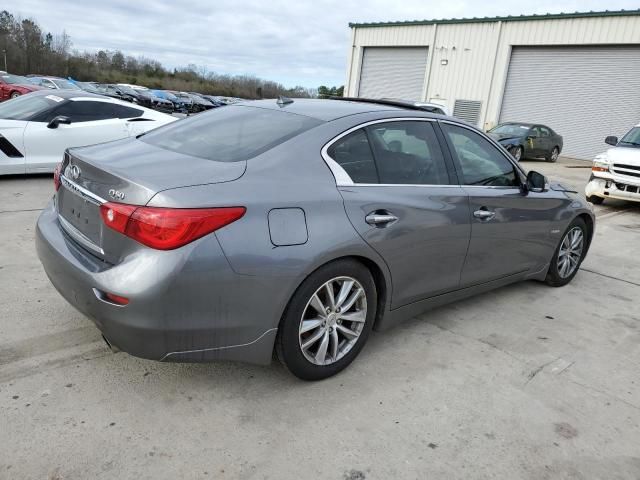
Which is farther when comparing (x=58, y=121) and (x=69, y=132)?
(x=69, y=132)

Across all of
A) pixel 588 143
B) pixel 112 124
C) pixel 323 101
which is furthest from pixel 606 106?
pixel 323 101

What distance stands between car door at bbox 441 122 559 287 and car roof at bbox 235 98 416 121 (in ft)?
1.78

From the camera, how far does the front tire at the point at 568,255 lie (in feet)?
15.8

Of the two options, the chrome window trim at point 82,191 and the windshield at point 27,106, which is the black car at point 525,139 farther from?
the chrome window trim at point 82,191

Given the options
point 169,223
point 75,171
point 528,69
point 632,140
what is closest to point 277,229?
point 169,223

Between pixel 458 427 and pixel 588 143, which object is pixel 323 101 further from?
pixel 588 143

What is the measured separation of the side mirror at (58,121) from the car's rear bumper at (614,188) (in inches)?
356

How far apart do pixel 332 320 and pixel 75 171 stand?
63.7 inches

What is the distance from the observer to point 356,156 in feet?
10.0

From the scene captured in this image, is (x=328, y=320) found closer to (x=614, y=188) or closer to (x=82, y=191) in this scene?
(x=82, y=191)

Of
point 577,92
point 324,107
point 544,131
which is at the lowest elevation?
point 324,107

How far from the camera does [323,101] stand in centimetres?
369

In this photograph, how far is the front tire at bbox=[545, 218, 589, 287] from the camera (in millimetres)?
4824

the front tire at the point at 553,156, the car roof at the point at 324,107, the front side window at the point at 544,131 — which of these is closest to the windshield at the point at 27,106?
the car roof at the point at 324,107
